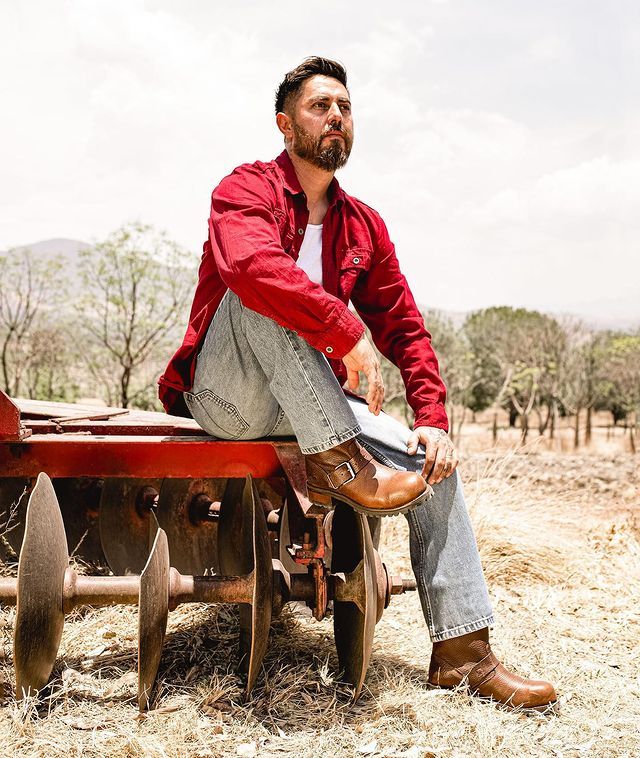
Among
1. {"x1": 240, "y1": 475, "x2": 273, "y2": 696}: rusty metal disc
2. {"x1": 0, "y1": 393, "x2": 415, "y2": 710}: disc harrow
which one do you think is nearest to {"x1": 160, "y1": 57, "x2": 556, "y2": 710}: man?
{"x1": 0, "y1": 393, "x2": 415, "y2": 710}: disc harrow

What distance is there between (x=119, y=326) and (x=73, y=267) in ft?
5.90

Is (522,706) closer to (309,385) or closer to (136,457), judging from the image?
(309,385)

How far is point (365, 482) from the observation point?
2.57 metres

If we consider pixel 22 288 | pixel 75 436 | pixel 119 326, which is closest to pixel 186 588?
pixel 75 436

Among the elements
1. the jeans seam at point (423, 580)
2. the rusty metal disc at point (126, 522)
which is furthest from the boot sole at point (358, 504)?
the rusty metal disc at point (126, 522)

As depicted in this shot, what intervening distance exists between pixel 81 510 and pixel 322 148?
264cm

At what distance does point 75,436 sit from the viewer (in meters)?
2.96

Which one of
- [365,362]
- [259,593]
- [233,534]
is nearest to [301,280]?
[365,362]

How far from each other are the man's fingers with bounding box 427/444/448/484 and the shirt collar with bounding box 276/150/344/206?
1.11 meters

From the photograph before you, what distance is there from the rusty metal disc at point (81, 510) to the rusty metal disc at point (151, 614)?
185 centimetres

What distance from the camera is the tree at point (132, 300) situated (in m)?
16.0

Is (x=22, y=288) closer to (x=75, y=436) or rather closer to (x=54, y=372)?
(x=54, y=372)

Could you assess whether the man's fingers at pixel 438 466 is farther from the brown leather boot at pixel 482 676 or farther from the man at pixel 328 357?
the brown leather boot at pixel 482 676

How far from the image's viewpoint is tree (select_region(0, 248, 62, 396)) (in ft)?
57.2
